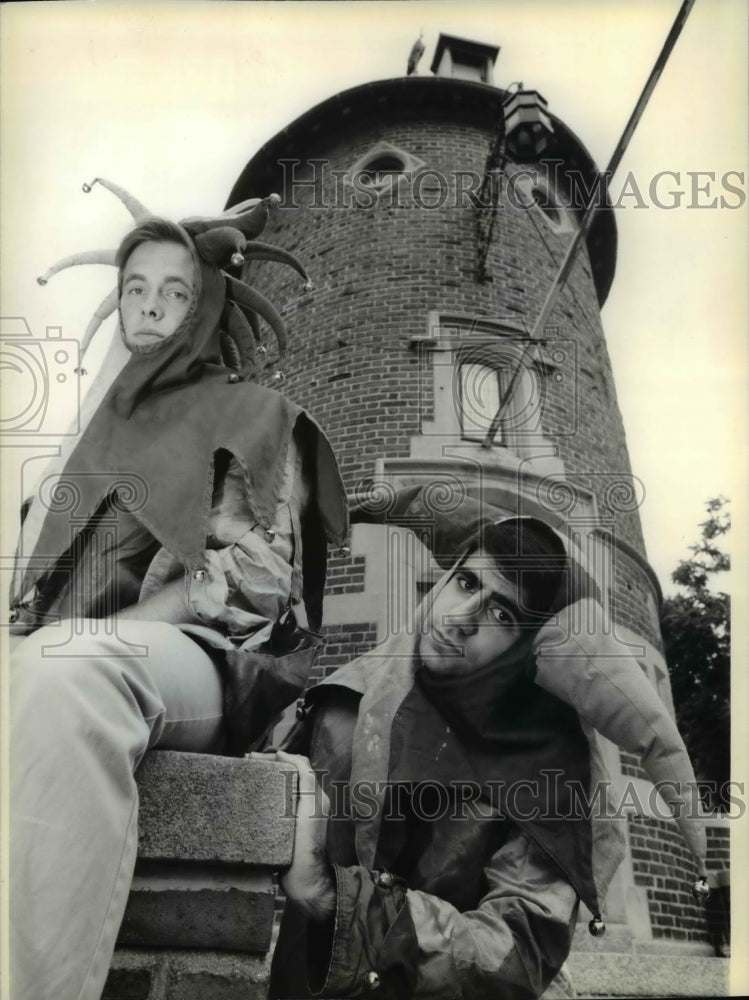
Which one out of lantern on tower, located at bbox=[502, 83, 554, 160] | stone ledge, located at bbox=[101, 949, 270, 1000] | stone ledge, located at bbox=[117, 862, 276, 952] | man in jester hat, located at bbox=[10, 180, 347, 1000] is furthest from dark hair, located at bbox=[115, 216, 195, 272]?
stone ledge, located at bbox=[101, 949, 270, 1000]

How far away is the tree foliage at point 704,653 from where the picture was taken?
4.05 m

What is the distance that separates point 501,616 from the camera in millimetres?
3764

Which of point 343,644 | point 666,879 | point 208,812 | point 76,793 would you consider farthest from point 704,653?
point 76,793

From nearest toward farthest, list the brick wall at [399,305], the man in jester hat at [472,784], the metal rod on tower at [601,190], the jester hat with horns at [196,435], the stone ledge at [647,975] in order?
1. the man in jester hat at [472,784]
2. the jester hat with horns at [196,435]
3. the stone ledge at [647,975]
4. the metal rod on tower at [601,190]
5. the brick wall at [399,305]

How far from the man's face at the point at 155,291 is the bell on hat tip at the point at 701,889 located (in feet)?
9.80

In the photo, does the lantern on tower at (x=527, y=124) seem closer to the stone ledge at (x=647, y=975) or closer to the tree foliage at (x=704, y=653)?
the tree foliage at (x=704, y=653)

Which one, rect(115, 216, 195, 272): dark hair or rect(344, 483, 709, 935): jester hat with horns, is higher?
rect(115, 216, 195, 272): dark hair

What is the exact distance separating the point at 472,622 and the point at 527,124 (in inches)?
106

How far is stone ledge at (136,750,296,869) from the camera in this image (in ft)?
8.92

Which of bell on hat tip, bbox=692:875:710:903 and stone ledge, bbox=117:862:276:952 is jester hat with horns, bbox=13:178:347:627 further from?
bell on hat tip, bbox=692:875:710:903

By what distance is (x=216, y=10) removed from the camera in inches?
179

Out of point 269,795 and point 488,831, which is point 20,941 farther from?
point 488,831

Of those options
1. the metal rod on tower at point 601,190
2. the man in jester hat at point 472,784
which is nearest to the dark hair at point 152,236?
the man in jester hat at point 472,784

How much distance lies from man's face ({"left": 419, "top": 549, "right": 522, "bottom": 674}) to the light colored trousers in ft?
3.68
